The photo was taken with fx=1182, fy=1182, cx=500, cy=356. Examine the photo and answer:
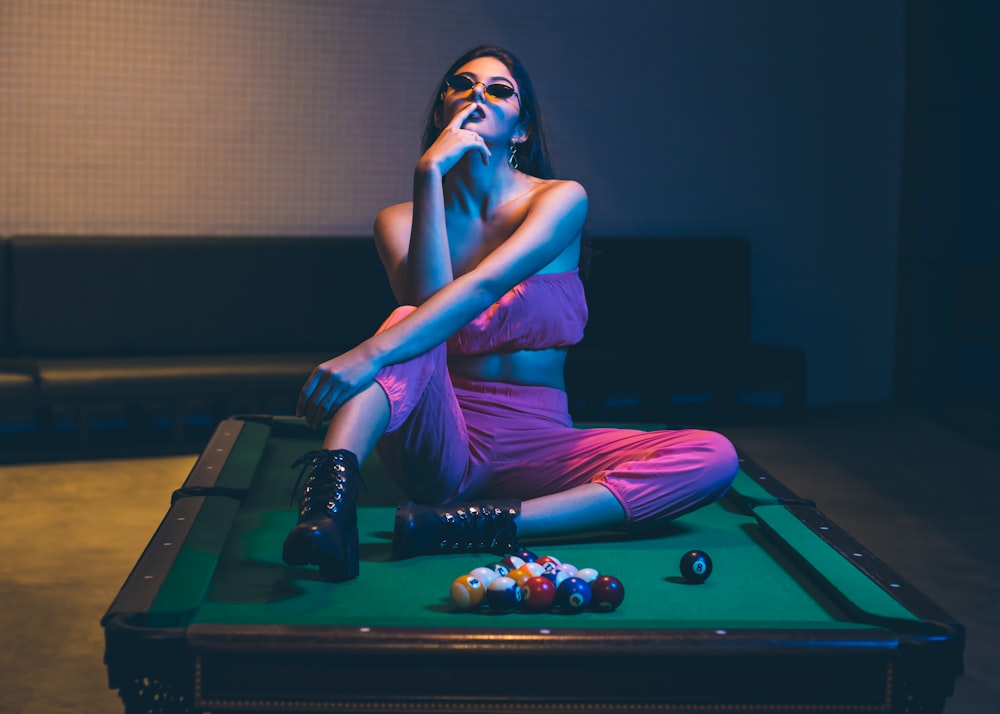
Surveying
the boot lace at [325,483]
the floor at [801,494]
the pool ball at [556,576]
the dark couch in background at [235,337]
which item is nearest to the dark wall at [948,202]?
the floor at [801,494]

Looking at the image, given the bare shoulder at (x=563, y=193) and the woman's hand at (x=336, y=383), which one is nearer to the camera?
the woman's hand at (x=336, y=383)

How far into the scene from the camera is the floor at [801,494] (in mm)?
2719

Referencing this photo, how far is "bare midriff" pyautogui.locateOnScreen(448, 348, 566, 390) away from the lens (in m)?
2.88

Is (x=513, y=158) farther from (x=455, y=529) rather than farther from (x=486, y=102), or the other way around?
(x=455, y=529)

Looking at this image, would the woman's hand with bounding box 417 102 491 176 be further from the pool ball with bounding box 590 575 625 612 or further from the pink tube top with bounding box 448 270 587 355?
the pool ball with bounding box 590 575 625 612

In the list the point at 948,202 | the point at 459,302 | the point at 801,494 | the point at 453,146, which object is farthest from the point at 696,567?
the point at 948,202

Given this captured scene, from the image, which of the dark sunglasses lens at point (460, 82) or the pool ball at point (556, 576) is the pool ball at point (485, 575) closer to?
the pool ball at point (556, 576)

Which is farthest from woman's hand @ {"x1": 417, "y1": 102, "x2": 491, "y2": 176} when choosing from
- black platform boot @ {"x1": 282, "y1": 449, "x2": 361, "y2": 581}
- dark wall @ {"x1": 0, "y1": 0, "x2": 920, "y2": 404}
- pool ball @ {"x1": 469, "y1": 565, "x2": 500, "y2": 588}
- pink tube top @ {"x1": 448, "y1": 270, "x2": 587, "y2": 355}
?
dark wall @ {"x1": 0, "y1": 0, "x2": 920, "y2": 404}

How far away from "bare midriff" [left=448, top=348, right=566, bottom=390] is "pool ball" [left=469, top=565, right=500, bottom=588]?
83 cm

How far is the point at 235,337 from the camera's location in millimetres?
5539

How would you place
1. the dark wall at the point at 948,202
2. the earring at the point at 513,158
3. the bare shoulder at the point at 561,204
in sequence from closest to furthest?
the bare shoulder at the point at 561,204 → the earring at the point at 513,158 → the dark wall at the point at 948,202

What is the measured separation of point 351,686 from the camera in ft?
5.93

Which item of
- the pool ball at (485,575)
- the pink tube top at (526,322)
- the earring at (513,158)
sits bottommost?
the pool ball at (485,575)

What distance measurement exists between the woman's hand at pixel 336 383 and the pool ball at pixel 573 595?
59 cm
